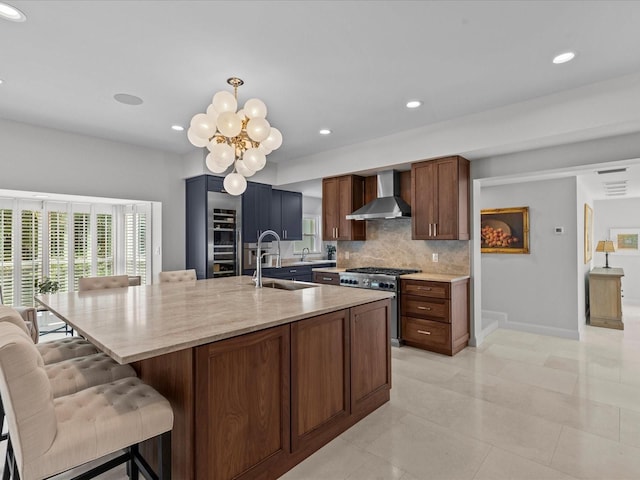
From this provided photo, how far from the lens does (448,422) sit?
2.52 meters

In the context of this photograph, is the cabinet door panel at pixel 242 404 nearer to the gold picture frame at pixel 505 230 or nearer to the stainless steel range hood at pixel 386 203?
the stainless steel range hood at pixel 386 203

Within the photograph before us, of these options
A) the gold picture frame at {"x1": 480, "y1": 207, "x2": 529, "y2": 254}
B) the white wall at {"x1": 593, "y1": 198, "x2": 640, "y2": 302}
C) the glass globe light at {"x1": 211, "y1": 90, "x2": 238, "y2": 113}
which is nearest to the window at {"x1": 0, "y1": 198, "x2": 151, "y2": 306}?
the glass globe light at {"x1": 211, "y1": 90, "x2": 238, "y2": 113}

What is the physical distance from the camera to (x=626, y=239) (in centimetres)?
766

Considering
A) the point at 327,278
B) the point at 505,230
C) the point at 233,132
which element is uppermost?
the point at 233,132

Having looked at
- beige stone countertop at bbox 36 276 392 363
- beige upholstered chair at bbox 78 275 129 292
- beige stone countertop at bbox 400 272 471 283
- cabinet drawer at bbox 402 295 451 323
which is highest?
beige upholstered chair at bbox 78 275 129 292

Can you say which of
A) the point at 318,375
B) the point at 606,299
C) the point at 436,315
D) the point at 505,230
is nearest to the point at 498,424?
the point at 318,375

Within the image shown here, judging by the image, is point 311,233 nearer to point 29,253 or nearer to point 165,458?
point 29,253

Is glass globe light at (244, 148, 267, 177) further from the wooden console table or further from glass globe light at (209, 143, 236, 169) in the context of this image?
the wooden console table

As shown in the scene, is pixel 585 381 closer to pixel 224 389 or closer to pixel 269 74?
pixel 224 389

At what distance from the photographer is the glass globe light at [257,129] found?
8.13 feet

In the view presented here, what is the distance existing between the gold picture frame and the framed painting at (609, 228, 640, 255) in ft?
14.2

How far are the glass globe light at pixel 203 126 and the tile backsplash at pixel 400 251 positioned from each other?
3231 mm

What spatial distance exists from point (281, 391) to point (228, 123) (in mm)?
1762

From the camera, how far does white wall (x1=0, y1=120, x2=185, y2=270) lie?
3959 millimetres
